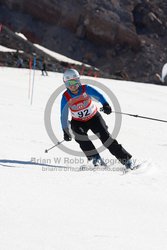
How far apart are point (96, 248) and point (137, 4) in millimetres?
59049

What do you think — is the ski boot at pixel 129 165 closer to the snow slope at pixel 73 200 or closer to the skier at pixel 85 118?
the skier at pixel 85 118

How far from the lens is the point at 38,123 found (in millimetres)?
10539

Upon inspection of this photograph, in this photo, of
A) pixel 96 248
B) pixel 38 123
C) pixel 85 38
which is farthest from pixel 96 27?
pixel 96 248

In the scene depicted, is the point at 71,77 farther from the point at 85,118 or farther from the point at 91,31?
the point at 91,31

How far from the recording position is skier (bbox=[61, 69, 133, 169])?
258 inches

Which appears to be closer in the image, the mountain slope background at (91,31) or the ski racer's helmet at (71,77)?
the ski racer's helmet at (71,77)

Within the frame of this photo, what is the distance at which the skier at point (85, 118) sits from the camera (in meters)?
6.57

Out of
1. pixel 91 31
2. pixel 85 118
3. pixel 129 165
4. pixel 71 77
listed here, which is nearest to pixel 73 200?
pixel 129 165

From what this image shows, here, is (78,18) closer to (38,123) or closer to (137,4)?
(137,4)

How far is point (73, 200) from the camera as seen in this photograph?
4.75 meters

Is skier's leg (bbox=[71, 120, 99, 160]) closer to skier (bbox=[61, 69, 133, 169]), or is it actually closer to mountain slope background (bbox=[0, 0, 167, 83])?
skier (bbox=[61, 69, 133, 169])

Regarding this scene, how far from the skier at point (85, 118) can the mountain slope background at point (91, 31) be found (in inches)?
1829

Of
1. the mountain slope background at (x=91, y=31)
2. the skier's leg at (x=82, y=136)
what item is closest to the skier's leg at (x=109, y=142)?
the skier's leg at (x=82, y=136)

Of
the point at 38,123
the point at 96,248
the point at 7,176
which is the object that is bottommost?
the point at 96,248
